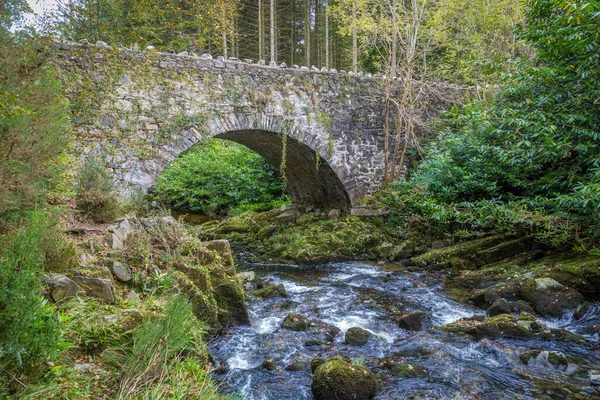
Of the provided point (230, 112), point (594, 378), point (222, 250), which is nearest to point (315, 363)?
point (222, 250)

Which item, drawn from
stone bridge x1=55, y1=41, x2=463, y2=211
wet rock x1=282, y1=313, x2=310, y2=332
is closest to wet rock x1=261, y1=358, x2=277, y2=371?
wet rock x1=282, y1=313, x2=310, y2=332

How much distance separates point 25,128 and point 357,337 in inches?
148

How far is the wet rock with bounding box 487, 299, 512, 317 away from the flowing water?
29 cm

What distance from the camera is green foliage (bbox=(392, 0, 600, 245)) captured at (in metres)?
5.74

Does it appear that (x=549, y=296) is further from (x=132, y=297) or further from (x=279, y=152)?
(x=279, y=152)

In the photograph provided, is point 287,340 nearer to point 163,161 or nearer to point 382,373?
point 382,373

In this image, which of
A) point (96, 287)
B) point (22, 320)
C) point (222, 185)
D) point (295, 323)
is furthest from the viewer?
point (222, 185)

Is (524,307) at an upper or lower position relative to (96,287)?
lower

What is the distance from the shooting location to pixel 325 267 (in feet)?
29.1

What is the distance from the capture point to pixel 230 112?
30.0 feet

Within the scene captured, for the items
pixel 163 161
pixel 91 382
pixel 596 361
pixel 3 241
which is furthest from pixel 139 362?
pixel 163 161

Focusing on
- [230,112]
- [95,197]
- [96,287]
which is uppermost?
[230,112]

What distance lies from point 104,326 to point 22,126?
1.62 metres

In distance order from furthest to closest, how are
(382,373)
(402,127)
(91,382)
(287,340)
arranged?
(402,127) → (287,340) → (382,373) → (91,382)
